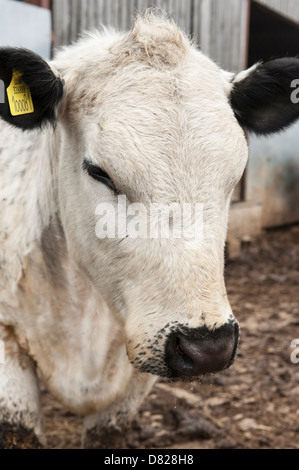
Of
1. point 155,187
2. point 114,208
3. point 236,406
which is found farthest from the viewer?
point 236,406

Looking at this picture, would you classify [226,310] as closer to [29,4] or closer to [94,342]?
[94,342]

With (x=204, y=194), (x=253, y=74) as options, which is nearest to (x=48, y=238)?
(x=204, y=194)

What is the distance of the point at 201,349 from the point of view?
6.43 feet

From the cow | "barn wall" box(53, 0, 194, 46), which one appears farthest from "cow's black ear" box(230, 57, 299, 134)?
"barn wall" box(53, 0, 194, 46)

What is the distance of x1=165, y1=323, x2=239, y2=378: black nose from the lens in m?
1.96

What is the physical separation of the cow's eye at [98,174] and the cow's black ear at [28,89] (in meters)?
0.36

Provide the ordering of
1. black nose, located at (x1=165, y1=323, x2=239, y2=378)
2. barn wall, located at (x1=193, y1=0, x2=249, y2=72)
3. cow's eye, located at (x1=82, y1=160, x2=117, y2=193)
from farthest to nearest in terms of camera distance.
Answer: barn wall, located at (x1=193, y1=0, x2=249, y2=72)
cow's eye, located at (x1=82, y1=160, x2=117, y2=193)
black nose, located at (x1=165, y1=323, x2=239, y2=378)

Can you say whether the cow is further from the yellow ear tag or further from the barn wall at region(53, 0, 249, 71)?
the barn wall at region(53, 0, 249, 71)

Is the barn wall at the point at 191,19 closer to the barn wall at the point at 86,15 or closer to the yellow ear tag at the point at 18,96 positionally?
the barn wall at the point at 86,15

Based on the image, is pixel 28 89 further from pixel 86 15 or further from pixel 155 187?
pixel 86 15

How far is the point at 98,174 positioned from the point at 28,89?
1.77 ft

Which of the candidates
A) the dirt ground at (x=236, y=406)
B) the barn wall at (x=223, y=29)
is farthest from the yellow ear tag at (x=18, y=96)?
the barn wall at (x=223, y=29)

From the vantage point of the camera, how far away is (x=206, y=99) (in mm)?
2439

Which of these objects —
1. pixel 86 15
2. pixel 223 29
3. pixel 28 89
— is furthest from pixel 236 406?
pixel 223 29
